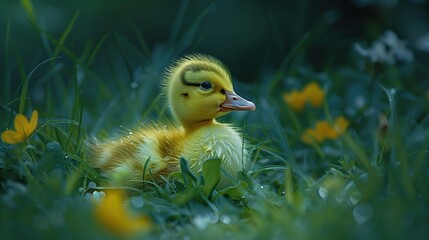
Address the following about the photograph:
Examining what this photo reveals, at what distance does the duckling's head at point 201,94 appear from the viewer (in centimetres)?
301

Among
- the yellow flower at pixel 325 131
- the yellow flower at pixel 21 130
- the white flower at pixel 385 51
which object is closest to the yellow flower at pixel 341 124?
the yellow flower at pixel 325 131

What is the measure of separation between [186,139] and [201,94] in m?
0.18

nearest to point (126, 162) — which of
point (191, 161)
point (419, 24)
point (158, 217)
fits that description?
point (191, 161)

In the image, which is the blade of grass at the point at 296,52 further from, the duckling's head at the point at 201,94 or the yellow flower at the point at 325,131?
the duckling's head at the point at 201,94

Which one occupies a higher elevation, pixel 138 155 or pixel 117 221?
pixel 117 221

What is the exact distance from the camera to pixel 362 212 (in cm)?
234

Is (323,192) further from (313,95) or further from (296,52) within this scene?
(296,52)

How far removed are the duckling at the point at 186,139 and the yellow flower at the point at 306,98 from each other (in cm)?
82

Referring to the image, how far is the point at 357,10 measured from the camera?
5.66 meters

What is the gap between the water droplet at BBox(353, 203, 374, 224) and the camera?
7.60 feet

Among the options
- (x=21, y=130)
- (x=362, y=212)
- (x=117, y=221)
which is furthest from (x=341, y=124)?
(x=117, y=221)

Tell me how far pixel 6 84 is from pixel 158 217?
4.04 feet

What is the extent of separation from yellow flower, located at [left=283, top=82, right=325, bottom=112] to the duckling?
32.1 inches

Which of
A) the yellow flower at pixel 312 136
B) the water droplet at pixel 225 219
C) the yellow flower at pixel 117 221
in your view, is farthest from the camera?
the yellow flower at pixel 312 136
